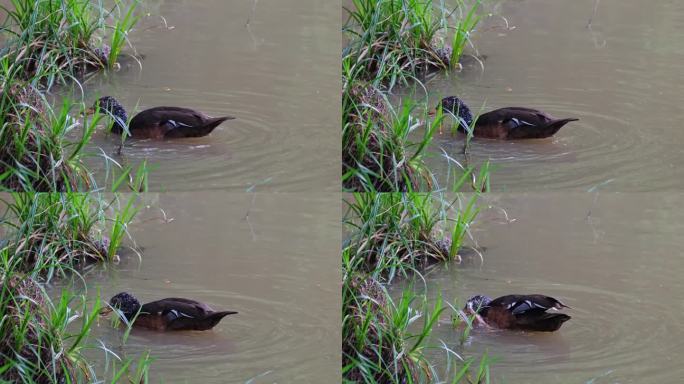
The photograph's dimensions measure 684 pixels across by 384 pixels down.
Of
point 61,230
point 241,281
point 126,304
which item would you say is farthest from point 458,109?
point 61,230

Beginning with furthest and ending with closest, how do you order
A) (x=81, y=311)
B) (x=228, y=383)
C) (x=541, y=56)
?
(x=541, y=56) → (x=81, y=311) → (x=228, y=383)

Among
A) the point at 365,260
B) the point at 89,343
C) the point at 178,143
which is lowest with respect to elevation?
the point at 89,343

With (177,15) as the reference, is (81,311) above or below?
below

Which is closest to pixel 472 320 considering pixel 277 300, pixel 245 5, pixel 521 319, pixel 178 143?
pixel 521 319

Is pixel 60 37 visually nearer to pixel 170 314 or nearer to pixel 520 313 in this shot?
pixel 170 314

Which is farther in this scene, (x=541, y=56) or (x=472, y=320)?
(x=541, y=56)

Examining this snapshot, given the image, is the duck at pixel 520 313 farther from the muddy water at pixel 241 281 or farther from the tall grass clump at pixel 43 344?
the tall grass clump at pixel 43 344

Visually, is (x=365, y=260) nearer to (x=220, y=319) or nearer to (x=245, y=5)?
(x=220, y=319)
